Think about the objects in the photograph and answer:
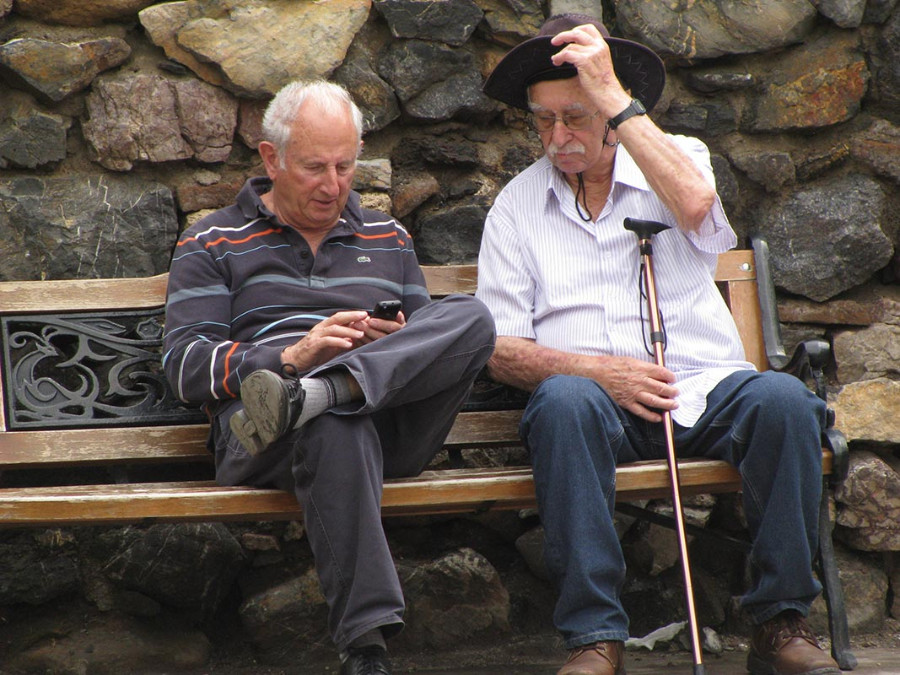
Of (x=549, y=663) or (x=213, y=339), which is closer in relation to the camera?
(x=213, y=339)

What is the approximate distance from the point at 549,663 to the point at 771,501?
0.97 m

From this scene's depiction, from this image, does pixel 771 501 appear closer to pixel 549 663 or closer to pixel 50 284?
pixel 549 663

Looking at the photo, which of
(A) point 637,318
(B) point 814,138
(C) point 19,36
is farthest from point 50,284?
(B) point 814,138

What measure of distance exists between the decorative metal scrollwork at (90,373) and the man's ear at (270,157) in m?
0.52

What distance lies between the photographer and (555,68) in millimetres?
3064

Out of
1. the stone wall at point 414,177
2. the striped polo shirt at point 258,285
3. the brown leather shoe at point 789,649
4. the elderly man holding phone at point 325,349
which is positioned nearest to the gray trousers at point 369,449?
the elderly man holding phone at point 325,349

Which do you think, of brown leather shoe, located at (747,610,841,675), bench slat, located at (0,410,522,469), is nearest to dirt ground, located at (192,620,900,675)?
brown leather shoe, located at (747,610,841,675)

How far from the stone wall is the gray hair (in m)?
0.47

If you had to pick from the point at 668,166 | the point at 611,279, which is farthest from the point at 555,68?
the point at 611,279

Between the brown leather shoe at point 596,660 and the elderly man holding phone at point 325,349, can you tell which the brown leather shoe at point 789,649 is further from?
the elderly man holding phone at point 325,349

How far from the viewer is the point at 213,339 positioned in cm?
273

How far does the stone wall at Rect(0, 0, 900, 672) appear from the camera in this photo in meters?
3.17

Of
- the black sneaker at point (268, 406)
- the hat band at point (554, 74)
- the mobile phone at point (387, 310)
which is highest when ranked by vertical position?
the hat band at point (554, 74)

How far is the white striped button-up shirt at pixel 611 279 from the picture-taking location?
2.94 metres
